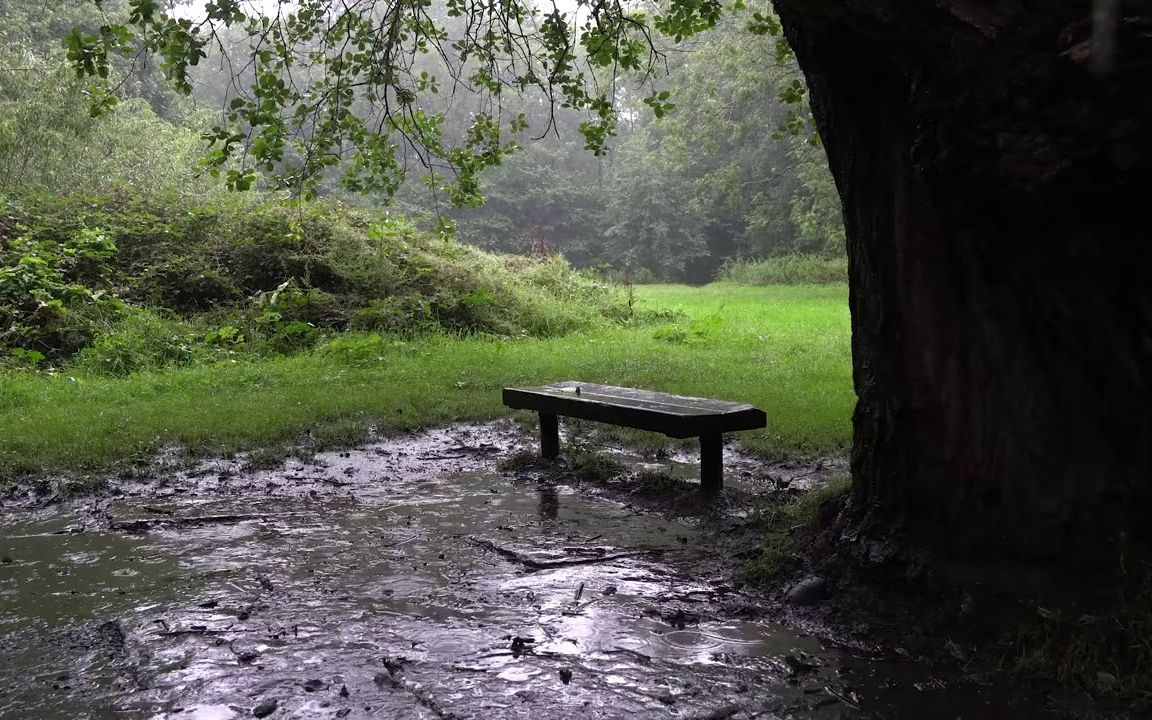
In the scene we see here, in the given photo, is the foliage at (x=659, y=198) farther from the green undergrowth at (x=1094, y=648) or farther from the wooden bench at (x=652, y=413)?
the green undergrowth at (x=1094, y=648)

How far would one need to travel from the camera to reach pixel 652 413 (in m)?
5.56

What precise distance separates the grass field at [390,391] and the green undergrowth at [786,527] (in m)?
1.65

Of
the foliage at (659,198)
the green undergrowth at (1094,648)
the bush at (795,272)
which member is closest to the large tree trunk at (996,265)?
the green undergrowth at (1094,648)

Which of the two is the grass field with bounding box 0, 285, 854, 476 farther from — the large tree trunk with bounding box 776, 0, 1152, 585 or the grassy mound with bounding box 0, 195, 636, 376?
the large tree trunk with bounding box 776, 0, 1152, 585

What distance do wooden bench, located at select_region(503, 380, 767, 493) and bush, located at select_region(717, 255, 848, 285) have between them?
2504cm

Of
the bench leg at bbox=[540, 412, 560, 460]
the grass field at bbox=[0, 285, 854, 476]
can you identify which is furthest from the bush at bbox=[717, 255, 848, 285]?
the bench leg at bbox=[540, 412, 560, 460]

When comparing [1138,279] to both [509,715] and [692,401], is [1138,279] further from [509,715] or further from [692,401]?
[692,401]

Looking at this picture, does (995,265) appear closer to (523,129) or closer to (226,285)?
(523,129)

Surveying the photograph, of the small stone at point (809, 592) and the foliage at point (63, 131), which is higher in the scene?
the foliage at point (63, 131)

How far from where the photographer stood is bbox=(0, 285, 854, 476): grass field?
7215 mm

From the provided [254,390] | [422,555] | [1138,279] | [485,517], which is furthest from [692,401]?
[254,390]

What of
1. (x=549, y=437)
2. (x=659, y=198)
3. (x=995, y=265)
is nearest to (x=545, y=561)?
(x=549, y=437)

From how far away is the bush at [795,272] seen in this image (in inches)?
1240

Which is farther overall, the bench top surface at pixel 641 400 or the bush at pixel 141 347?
the bush at pixel 141 347
